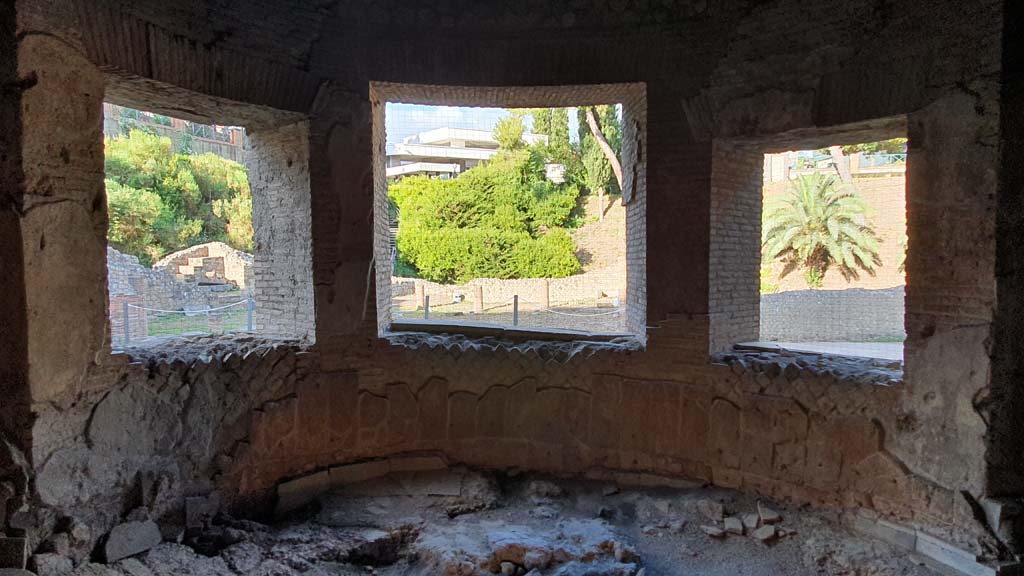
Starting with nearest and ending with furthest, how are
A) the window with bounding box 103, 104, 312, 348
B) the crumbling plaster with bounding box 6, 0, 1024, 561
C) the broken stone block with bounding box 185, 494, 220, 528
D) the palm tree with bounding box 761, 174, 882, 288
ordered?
the crumbling plaster with bounding box 6, 0, 1024, 561 < the broken stone block with bounding box 185, 494, 220, 528 < the window with bounding box 103, 104, 312, 348 < the palm tree with bounding box 761, 174, 882, 288

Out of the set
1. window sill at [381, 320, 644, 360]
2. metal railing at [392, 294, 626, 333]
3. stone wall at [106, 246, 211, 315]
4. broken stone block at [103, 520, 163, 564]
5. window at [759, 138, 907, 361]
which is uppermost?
window at [759, 138, 907, 361]

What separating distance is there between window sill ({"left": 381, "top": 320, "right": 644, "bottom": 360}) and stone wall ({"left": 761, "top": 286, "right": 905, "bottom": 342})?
771 cm

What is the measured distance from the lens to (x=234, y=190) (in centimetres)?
1820

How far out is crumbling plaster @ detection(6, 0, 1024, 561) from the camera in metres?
3.05

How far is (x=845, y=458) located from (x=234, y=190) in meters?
18.8

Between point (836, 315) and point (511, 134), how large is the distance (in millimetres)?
13061

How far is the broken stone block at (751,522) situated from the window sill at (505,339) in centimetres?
133

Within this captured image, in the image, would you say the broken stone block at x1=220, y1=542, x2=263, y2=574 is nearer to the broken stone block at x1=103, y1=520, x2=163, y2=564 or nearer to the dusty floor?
the dusty floor

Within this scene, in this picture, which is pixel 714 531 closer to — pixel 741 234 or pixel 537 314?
pixel 741 234

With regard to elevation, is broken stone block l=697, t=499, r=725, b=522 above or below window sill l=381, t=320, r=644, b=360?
below

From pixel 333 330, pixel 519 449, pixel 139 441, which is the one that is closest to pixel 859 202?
pixel 519 449

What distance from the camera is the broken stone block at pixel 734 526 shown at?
3650mm

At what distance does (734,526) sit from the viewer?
12.0ft

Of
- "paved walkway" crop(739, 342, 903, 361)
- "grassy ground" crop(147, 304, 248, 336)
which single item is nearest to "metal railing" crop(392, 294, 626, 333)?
"grassy ground" crop(147, 304, 248, 336)
